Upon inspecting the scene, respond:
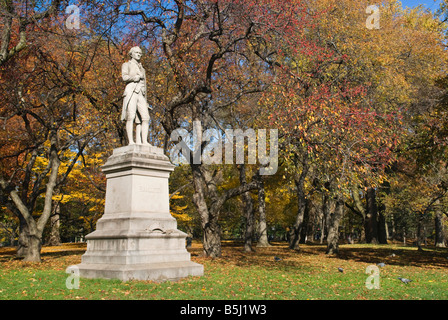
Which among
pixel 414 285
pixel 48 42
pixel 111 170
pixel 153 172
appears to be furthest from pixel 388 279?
pixel 48 42

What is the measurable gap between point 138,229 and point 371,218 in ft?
99.2

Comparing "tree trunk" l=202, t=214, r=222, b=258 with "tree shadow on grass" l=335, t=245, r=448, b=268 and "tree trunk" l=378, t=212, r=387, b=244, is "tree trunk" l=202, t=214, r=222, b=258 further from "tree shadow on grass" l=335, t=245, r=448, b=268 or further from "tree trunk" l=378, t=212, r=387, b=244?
"tree trunk" l=378, t=212, r=387, b=244

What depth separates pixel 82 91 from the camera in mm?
19125

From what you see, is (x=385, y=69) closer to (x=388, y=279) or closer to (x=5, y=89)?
(x=388, y=279)

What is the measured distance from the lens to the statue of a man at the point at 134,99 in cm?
1238

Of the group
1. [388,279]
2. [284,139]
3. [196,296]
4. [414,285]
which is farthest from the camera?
[284,139]

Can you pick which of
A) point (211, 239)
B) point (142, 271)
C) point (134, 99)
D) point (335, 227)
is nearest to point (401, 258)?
point (335, 227)

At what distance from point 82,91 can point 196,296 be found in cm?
1391

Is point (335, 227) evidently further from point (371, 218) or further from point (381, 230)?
point (381, 230)

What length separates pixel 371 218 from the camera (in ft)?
119

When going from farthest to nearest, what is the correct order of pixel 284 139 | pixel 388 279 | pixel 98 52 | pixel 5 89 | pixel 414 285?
pixel 98 52 → pixel 5 89 → pixel 284 139 → pixel 388 279 → pixel 414 285

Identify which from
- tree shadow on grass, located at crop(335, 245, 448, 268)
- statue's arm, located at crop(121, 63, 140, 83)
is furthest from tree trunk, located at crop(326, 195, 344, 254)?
statue's arm, located at crop(121, 63, 140, 83)

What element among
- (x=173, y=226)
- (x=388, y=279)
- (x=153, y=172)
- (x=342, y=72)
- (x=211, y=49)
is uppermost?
(x=211, y=49)

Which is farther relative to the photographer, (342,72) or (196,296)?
(342,72)
